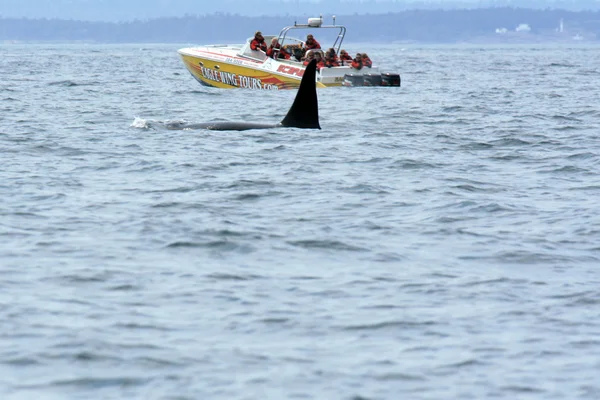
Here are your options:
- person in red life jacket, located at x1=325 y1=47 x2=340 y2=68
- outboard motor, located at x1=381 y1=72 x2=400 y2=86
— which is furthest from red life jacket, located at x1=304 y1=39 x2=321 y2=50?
outboard motor, located at x1=381 y1=72 x2=400 y2=86

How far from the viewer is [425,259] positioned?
30.8 feet

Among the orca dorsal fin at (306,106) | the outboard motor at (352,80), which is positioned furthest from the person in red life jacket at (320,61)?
the orca dorsal fin at (306,106)

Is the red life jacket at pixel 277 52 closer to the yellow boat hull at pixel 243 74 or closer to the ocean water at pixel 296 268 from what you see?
the yellow boat hull at pixel 243 74

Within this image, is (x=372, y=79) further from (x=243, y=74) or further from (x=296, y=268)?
(x=296, y=268)

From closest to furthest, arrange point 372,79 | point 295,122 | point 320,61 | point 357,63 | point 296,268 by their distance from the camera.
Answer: point 296,268 < point 295,122 < point 320,61 < point 357,63 < point 372,79

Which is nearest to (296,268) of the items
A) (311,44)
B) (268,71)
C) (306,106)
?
(306,106)

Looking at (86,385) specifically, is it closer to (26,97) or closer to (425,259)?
(425,259)

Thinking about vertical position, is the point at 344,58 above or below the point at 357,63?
above

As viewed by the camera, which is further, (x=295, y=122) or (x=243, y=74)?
(x=243, y=74)

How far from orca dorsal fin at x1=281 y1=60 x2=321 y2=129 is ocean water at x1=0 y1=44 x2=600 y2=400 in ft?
2.47

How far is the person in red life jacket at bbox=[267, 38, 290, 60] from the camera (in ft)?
104

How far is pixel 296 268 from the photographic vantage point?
898 centimetres

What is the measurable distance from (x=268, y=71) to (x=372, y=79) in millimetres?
3375

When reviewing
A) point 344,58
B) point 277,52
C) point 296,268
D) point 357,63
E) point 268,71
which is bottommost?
point 296,268
